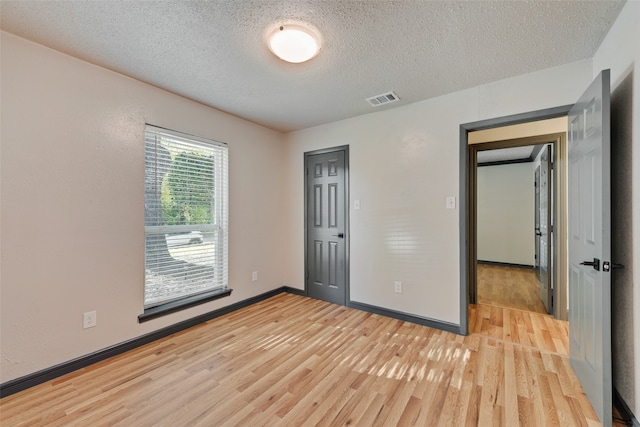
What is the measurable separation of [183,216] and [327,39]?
222 centimetres

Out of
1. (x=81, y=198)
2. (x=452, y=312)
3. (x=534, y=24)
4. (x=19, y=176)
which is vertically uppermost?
(x=534, y=24)

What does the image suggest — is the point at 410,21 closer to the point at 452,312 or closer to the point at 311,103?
the point at 311,103

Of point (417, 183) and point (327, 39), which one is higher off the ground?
point (327, 39)

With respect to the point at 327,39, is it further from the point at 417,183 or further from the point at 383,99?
the point at 417,183

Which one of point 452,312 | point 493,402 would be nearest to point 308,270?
point 452,312

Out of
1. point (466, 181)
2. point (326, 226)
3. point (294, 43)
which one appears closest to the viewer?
point (294, 43)

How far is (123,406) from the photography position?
5.69ft

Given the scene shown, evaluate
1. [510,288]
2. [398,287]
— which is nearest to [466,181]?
[398,287]

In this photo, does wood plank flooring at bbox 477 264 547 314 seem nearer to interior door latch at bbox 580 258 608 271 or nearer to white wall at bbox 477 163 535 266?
white wall at bbox 477 163 535 266

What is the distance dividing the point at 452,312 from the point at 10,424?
341cm

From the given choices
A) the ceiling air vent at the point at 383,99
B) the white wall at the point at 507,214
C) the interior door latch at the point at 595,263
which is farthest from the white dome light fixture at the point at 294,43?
the white wall at the point at 507,214

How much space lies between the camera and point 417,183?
2.99 meters

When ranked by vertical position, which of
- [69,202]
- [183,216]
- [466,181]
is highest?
[466,181]

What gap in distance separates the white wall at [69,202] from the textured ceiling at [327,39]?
0.22m
